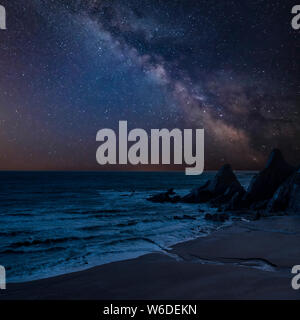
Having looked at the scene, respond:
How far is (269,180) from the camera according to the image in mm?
24312

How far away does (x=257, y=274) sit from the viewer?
605 cm

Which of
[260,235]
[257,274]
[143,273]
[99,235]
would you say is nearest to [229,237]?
[260,235]

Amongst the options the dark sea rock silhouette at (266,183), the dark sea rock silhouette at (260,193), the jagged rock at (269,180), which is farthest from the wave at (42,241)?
the jagged rock at (269,180)

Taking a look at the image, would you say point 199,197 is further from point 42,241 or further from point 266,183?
point 42,241

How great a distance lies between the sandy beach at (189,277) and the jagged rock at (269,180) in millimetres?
14851

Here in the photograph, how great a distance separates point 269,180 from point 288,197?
5.49m

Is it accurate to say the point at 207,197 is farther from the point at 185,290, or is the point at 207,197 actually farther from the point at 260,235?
the point at 185,290

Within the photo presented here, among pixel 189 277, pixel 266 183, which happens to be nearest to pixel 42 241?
pixel 189 277

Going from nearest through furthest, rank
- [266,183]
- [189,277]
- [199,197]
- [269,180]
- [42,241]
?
[189,277]
[42,241]
[266,183]
[269,180]
[199,197]

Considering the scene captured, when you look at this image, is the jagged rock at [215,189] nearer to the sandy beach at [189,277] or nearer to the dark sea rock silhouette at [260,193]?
the dark sea rock silhouette at [260,193]

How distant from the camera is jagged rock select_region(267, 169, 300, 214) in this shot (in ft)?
59.4

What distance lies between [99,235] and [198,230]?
6468 millimetres

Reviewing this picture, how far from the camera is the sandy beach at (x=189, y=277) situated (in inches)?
207

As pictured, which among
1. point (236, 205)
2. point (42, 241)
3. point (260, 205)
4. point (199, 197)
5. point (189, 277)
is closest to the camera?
point (189, 277)
